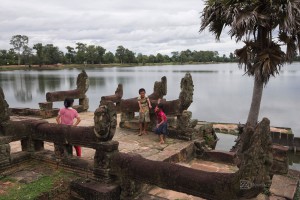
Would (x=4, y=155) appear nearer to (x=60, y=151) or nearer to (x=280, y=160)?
(x=60, y=151)

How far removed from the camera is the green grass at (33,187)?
4.77 m

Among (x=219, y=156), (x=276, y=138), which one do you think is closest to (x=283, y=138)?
(x=276, y=138)

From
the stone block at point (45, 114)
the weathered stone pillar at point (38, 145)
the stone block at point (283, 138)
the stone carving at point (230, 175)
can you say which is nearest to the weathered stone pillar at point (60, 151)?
the weathered stone pillar at point (38, 145)

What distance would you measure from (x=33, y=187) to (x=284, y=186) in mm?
4941

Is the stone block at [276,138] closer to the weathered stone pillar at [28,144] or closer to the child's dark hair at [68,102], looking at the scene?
the child's dark hair at [68,102]

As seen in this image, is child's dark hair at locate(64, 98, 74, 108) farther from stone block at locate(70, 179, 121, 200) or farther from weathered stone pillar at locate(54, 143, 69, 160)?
stone block at locate(70, 179, 121, 200)

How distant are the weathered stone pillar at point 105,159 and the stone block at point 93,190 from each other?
15 cm

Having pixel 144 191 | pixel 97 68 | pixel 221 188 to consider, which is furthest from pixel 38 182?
pixel 97 68

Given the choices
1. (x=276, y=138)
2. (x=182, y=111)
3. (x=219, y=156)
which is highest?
(x=182, y=111)

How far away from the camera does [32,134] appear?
6402 millimetres

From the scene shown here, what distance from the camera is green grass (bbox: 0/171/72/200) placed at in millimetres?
4773

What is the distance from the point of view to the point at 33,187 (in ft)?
16.6

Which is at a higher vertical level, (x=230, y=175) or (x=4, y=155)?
(x=230, y=175)

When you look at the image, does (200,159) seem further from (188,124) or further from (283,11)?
(283,11)
